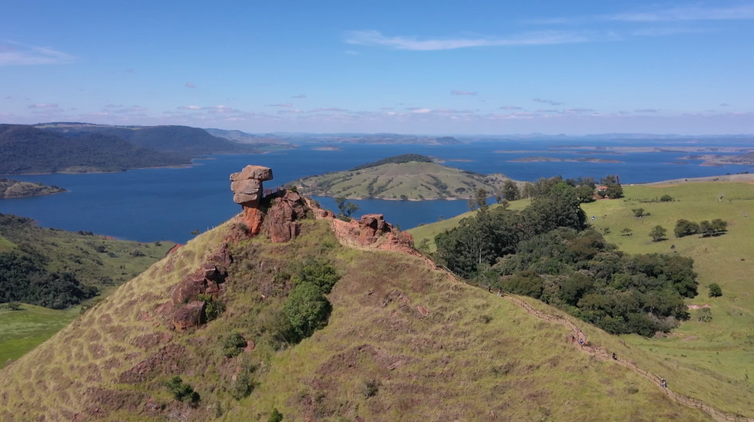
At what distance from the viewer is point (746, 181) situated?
117 metres

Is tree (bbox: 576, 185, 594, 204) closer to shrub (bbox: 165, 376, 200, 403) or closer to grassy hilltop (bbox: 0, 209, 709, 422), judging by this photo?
grassy hilltop (bbox: 0, 209, 709, 422)

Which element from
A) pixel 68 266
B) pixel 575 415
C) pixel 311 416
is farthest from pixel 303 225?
pixel 68 266

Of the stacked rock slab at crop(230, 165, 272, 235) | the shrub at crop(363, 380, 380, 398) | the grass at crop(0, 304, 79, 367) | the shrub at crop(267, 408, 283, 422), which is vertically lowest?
the grass at crop(0, 304, 79, 367)

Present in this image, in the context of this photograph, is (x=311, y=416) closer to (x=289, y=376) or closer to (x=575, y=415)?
(x=289, y=376)

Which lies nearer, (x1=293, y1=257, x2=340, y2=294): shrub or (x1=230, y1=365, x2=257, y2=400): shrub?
(x1=230, y1=365, x2=257, y2=400): shrub

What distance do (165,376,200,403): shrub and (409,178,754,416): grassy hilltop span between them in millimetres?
28530

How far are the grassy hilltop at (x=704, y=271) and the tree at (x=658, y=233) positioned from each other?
1235 mm

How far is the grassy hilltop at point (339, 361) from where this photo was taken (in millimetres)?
26922

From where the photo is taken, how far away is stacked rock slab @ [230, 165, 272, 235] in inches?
1465

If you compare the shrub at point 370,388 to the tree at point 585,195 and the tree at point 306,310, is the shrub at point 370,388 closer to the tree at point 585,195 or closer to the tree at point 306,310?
the tree at point 306,310

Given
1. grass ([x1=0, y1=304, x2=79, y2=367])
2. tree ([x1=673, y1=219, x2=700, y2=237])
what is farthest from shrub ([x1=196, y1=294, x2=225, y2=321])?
tree ([x1=673, y1=219, x2=700, y2=237])

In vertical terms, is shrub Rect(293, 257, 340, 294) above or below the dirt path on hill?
above

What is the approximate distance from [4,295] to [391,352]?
4565 inches

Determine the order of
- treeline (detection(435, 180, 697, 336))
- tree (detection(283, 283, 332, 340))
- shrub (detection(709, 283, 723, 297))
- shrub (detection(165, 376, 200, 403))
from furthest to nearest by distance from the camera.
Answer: shrub (detection(709, 283, 723, 297))
treeline (detection(435, 180, 697, 336))
tree (detection(283, 283, 332, 340))
shrub (detection(165, 376, 200, 403))
